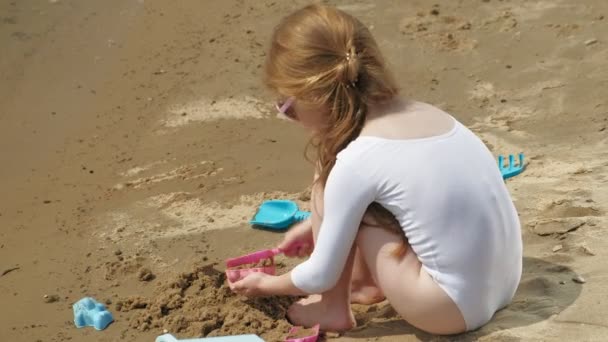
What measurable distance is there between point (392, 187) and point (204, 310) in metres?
0.96

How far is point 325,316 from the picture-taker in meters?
2.63

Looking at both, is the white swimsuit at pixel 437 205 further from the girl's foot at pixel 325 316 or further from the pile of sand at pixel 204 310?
the pile of sand at pixel 204 310

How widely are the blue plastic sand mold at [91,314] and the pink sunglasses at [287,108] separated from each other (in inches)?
41.6

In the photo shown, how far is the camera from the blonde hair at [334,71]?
230 centimetres

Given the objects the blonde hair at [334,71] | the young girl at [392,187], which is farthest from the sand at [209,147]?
the blonde hair at [334,71]

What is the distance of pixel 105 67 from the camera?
5.50 m

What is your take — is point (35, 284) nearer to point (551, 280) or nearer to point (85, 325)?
point (85, 325)

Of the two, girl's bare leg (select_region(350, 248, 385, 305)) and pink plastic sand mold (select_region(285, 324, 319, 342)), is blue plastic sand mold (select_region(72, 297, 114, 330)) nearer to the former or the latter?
pink plastic sand mold (select_region(285, 324, 319, 342))

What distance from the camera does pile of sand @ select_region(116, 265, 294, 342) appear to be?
9.07 ft

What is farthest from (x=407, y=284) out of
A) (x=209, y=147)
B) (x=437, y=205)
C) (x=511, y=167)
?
(x=209, y=147)

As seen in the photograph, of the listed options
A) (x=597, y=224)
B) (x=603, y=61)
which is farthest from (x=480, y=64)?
(x=597, y=224)

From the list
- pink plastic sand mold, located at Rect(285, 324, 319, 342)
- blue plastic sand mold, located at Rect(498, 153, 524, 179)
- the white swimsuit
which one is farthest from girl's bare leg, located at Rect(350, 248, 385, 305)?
blue plastic sand mold, located at Rect(498, 153, 524, 179)

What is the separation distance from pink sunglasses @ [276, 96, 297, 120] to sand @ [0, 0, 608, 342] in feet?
2.33

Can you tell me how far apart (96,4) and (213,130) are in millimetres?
2229
